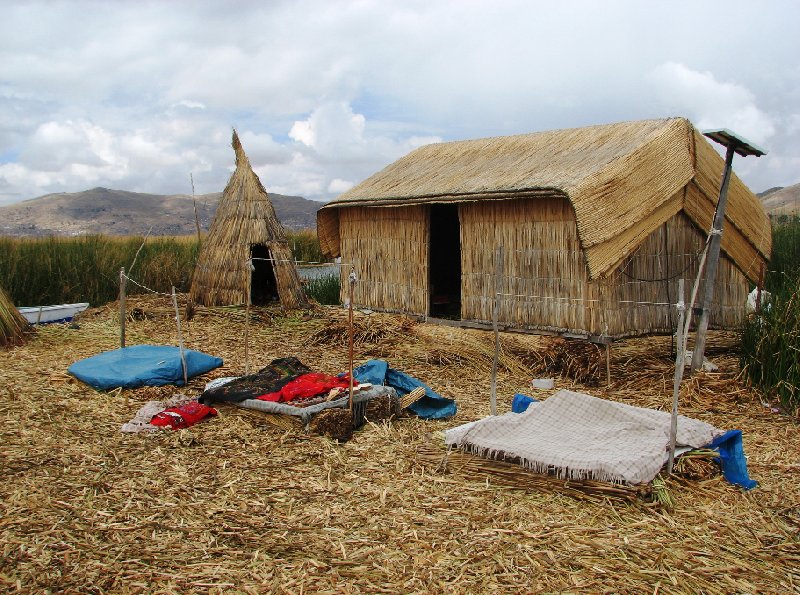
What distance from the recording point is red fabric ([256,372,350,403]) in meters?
5.85

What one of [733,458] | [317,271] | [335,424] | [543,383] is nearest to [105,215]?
[317,271]

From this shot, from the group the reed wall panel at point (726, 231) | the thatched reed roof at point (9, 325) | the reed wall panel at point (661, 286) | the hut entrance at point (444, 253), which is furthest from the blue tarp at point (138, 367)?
the hut entrance at point (444, 253)

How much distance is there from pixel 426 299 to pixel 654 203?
3355 mm

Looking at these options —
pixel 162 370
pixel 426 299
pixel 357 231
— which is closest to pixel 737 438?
pixel 162 370

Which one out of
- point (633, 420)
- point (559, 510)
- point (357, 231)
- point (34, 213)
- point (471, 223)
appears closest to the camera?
point (559, 510)

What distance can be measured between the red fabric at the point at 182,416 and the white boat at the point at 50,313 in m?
6.03

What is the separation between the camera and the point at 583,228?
24.8 feet

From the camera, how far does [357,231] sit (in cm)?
1121

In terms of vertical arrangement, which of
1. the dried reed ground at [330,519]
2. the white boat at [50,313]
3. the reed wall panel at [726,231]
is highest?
the reed wall panel at [726,231]

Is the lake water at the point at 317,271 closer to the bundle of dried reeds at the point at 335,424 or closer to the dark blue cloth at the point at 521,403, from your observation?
the bundle of dried reeds at the point at 335,424

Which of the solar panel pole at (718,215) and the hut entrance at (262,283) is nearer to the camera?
the solar panel pole at (718,215)

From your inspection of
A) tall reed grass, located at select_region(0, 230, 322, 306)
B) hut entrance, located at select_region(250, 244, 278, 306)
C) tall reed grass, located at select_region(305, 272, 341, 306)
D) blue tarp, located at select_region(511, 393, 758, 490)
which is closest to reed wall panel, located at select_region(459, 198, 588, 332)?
blue tarp, located at select_region(511, 393, 758, 490)

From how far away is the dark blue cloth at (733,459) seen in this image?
14.9 feet

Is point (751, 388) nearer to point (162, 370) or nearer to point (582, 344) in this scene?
point (582, 344)
